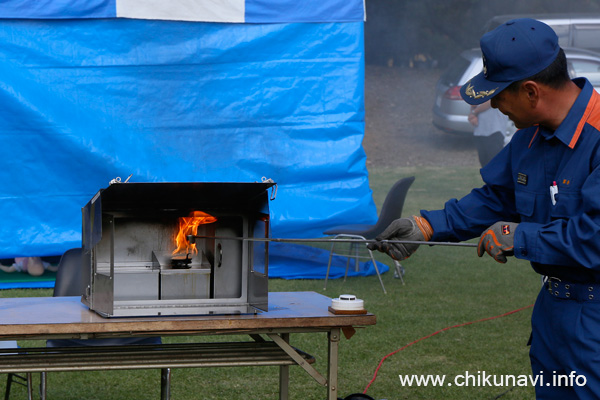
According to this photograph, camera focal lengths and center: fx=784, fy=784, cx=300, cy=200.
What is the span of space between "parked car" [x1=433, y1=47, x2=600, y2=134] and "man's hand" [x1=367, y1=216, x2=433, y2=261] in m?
10.4

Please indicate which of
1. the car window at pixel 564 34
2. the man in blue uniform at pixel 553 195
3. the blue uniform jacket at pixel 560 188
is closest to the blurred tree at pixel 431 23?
the car window at pixel 564 34

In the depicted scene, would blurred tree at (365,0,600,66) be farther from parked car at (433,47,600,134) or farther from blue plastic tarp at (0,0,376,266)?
blue plastic tarp at (0,0,376,266)

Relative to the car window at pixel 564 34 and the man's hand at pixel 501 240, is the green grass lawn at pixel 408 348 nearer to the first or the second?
the man's hand at pixel 501 240

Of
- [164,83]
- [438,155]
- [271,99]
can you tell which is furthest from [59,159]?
[438,155]

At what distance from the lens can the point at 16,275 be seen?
6.82 meters

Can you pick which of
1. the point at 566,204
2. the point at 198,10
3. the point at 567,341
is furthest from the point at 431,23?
the point at 567,341

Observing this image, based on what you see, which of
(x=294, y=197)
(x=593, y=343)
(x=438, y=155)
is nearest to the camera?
(x=593, y=343)

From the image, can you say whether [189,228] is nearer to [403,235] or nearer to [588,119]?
[403,235]

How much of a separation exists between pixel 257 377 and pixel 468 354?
1380 millimetres

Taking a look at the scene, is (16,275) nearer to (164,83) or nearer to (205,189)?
(164,83)

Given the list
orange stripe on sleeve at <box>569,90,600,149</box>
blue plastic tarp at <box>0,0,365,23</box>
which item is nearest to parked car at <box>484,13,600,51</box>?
blue plastic tarp at <box>0,0,365,23</box>

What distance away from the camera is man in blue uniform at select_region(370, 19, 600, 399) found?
2301 mm

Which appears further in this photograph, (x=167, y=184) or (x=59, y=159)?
(x=59, y=159)

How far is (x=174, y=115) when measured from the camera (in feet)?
21.7
